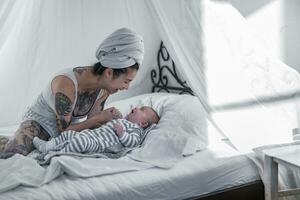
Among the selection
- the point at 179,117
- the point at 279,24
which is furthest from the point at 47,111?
the point at 279,24

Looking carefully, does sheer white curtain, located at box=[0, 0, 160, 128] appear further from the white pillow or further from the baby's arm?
the baby's arm

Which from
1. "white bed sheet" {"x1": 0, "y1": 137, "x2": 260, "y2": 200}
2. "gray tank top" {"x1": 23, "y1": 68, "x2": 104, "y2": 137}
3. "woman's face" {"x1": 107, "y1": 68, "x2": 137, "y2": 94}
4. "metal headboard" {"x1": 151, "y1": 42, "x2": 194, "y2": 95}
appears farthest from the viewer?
"metal headboard" {"x1": 151, "y1": 42, "x2": 194, "y2": 95}

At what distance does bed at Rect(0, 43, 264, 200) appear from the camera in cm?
180

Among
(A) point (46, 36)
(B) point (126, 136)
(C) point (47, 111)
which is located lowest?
(B) point (126, 136)

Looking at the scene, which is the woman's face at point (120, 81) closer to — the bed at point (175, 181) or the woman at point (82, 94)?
the woman at point (82, 94)

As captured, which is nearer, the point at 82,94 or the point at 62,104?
the point at 62,104

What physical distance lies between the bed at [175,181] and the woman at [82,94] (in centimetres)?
30

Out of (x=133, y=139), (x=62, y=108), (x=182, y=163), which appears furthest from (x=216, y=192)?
(x=62, y=108)

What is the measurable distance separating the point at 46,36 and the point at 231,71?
1063 mm

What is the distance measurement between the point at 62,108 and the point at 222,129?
831mm

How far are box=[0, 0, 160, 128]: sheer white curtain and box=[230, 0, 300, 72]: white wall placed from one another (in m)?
0.65

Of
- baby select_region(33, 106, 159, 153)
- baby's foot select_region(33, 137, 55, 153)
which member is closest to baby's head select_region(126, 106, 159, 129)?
baby select_region(33, 106, 159, 153)

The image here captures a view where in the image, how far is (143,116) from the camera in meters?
2.48

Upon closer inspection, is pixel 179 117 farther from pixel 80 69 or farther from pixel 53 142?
pixel 53 142
